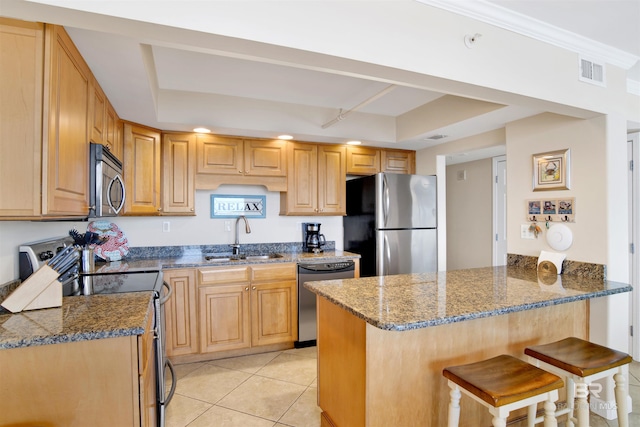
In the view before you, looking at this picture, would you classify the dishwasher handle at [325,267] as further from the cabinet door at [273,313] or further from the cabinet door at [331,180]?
→ the cabinet door at [331,180]

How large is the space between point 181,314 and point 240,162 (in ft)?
5.02

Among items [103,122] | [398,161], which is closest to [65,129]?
[103,122]

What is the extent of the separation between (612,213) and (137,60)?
3.03m

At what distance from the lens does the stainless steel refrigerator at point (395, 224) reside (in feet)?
11.2

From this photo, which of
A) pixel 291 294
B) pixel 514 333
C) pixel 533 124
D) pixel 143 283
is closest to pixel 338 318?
pixel 514 333

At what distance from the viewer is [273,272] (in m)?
3.15

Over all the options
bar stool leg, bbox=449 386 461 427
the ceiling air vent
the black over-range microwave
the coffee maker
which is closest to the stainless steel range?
the black over-range microwave

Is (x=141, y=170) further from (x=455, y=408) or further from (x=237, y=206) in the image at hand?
(x=455, y=408)

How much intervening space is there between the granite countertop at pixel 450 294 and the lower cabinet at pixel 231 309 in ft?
4.13

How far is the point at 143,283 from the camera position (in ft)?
6.69

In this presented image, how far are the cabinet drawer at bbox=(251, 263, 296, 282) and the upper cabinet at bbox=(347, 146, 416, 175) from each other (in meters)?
1.34

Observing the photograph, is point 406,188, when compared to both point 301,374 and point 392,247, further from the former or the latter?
point 301,374

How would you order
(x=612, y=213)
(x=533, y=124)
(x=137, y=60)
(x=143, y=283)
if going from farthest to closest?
(x=533, y=124) < (x=612, y=213) < (x=143, y=283) < (x=137, y=60)

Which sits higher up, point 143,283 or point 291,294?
point 143,283
